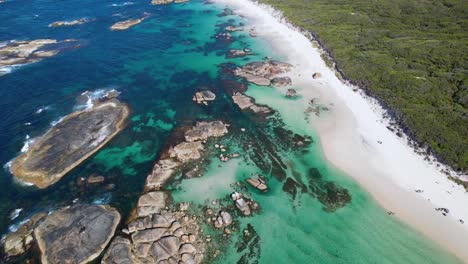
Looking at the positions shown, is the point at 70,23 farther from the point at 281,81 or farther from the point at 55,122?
the point at 281,81

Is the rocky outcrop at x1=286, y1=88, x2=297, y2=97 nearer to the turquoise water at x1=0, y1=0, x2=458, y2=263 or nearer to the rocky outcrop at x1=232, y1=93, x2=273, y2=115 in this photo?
the turquoise water at x1=0, y1=0, x2=458, y2=263

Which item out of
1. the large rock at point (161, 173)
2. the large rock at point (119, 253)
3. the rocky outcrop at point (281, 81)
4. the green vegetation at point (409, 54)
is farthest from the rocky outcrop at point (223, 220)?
the rocky outcrop at point (281, 81)

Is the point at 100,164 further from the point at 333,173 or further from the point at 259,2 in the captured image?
the point at 259,2

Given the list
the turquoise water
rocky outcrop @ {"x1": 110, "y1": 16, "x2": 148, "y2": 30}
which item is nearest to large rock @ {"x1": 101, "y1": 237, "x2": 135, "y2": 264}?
the turquoise water

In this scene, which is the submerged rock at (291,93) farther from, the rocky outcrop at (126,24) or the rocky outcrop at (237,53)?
the rocky outcrop at (126,24)

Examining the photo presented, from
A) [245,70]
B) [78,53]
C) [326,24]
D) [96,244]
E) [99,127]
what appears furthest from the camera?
[326,24]

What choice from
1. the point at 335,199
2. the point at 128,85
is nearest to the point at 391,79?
the point at 335,199
